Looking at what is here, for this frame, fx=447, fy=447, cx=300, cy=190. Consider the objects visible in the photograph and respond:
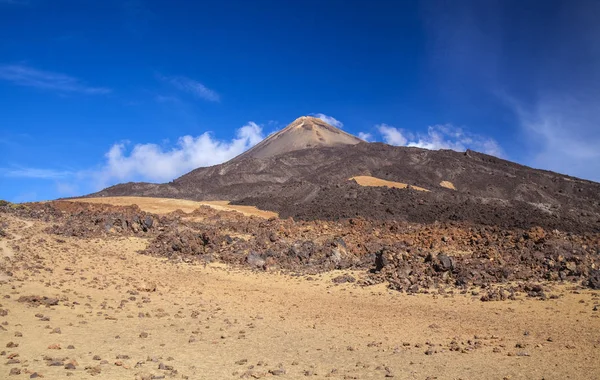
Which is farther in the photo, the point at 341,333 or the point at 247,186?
the point at 247,186

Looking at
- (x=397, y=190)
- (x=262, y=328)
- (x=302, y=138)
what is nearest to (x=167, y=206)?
(x=397, y=190)

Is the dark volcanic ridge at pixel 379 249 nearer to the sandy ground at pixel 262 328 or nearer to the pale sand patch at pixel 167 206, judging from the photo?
the sandy ground at pixel 262 328

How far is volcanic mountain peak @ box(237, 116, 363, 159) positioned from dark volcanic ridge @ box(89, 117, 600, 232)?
1.84 metres

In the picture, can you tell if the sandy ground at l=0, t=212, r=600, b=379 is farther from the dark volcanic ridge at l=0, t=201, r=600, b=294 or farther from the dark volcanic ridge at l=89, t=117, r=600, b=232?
the dark volcanic ridge at l=89, t=117, r=600, b=232

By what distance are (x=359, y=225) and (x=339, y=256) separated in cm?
871

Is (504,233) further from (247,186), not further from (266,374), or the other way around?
(247,186)

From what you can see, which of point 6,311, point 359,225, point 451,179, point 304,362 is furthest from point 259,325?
point 451,179

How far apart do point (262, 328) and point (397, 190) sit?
35.7m

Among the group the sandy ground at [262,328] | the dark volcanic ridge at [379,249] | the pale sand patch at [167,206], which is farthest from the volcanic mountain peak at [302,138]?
the sandy ground at [262,328]

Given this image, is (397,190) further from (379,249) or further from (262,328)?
(262,328)

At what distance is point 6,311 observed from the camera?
10484 mm

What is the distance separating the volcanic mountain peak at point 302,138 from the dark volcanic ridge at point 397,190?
1.84m

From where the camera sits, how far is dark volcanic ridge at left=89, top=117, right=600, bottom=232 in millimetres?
39906

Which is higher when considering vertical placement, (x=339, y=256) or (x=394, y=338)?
(x=339, y=256)
